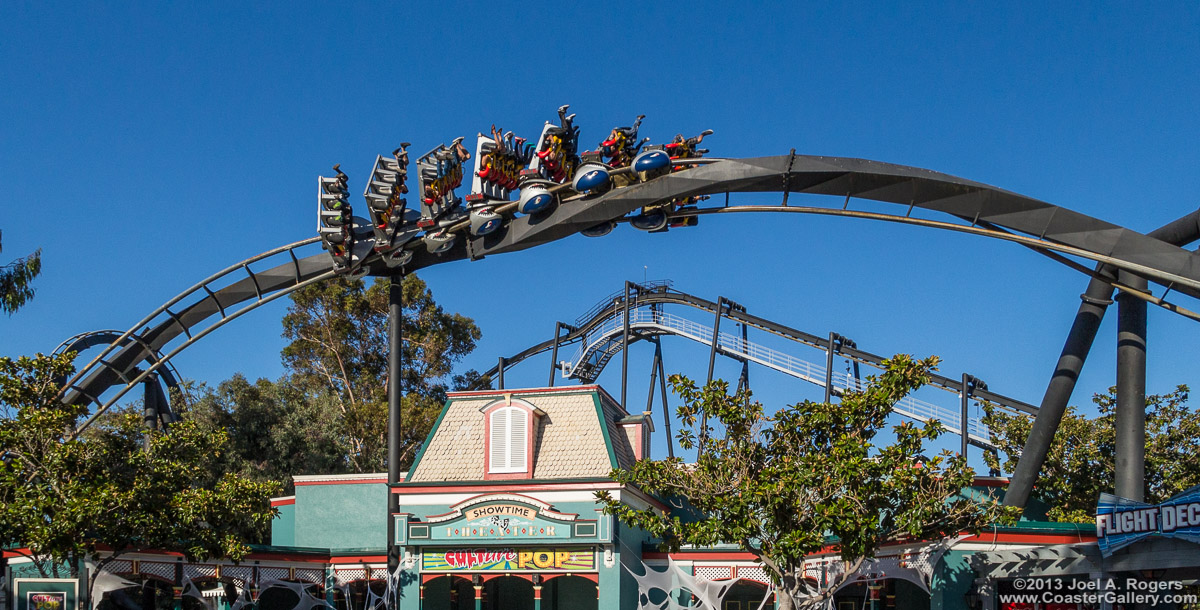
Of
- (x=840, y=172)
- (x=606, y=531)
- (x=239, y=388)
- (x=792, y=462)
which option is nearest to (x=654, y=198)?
(x=840, y=172)

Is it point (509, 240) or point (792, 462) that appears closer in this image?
point (792, 462)

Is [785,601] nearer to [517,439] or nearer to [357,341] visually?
[517,439]

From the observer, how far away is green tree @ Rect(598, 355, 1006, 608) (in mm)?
20016

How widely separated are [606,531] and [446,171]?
905 centimetres

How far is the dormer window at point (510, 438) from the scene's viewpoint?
90.0 feet

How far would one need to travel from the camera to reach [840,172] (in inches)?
826

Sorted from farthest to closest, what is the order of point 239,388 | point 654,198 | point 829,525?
point 239,388 < point 654,198 < point 829,525

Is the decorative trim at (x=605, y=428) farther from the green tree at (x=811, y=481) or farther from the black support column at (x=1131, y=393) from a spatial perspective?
the black support column at (x=1131, y=393)

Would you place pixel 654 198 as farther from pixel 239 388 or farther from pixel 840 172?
pixel 239 388

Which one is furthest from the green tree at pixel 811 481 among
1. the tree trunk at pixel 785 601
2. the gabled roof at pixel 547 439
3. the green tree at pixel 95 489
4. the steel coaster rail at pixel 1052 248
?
the green tree at pixel 95 489

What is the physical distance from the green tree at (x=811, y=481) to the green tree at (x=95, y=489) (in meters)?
9.24

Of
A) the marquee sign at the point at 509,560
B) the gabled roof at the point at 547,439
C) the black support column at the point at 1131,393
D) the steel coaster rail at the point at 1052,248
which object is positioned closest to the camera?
the steel coaster rail at the point at 1052,248

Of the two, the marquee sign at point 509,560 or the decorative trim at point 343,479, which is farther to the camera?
the decorative trim at point 343,479

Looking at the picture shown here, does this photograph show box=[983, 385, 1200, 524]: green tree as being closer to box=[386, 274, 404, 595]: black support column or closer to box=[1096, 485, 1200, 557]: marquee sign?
box=[1096, 485, 1200, 557]: marquee sign
